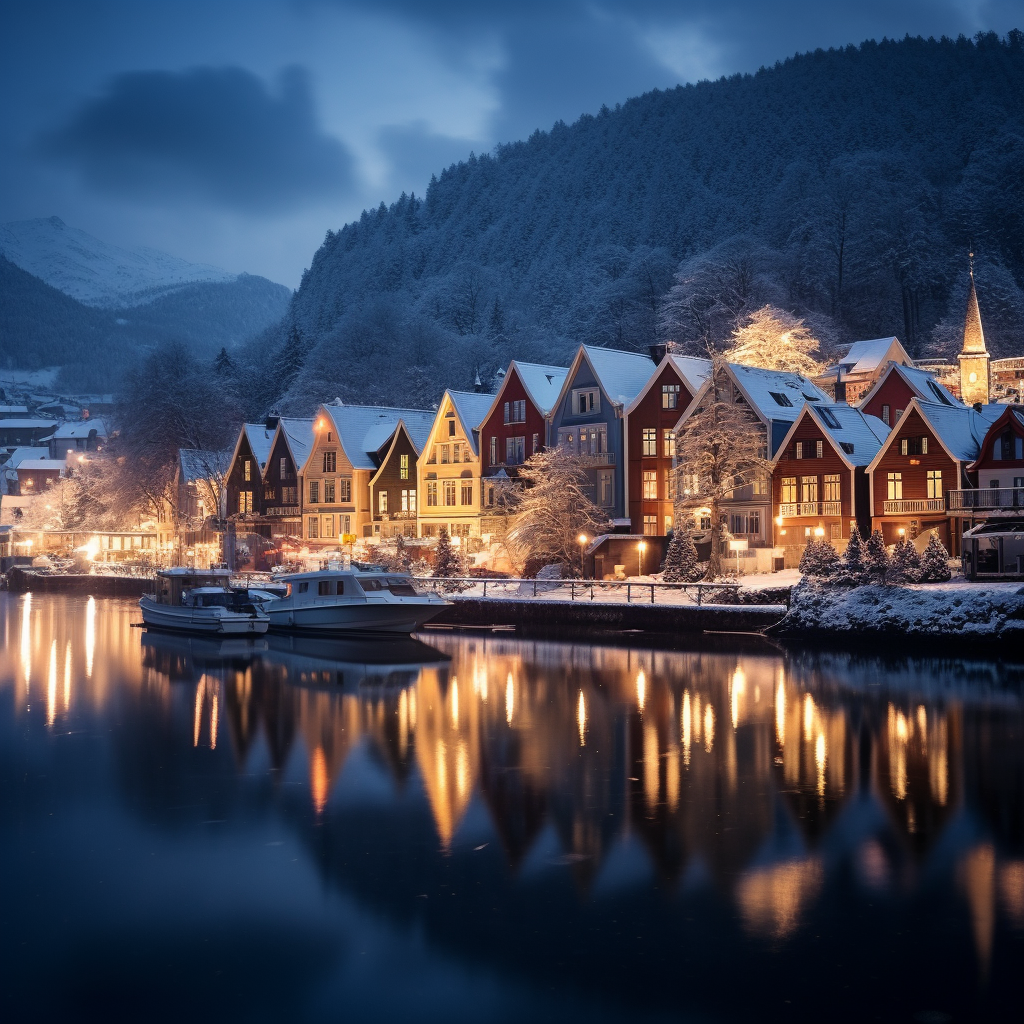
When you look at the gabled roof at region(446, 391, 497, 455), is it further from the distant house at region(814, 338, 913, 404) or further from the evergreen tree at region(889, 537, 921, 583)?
the evergreen tree at region(889, 537, 921, 583)

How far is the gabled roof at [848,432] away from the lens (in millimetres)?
60000

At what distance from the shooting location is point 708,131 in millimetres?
196750

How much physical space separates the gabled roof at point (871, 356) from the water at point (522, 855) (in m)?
63.2

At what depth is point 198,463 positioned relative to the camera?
332ft

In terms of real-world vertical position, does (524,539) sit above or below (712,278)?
below

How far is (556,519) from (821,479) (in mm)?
13865

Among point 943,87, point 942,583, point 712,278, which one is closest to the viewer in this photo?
point 942,583

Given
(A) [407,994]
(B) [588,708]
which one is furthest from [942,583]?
(A) [407,994]

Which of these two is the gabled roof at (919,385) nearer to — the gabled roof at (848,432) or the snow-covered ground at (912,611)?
the gabled roof at (848,432)

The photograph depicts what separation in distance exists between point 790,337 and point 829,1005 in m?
75.8

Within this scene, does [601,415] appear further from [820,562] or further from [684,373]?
[820,562]

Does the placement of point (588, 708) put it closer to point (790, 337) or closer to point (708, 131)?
point (790, 337)

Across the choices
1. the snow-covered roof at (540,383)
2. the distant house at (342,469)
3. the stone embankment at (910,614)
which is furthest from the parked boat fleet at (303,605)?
the distant house at (342,469)

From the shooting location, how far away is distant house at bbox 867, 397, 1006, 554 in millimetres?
56031
